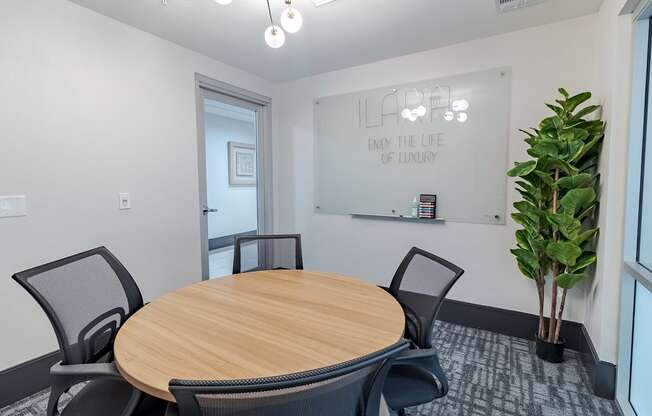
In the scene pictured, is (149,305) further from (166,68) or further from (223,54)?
(223,54)

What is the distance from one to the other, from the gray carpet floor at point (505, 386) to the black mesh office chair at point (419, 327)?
0.68 meters

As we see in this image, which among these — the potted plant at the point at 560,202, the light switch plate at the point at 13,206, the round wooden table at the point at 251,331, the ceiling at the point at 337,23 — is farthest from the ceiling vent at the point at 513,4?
the light switch plate at the point at 13,206

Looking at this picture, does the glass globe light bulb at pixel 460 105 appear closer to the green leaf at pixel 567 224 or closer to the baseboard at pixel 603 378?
the green leaf at pixel 567 224

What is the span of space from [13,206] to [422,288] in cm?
249

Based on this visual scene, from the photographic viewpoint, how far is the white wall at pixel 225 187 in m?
3.44

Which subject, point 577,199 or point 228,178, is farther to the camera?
point 228,178

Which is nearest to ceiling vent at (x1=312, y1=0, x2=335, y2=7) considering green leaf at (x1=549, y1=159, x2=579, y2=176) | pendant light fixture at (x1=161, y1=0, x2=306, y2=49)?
pendant light fixture at (x1=161, y1=0, x2=306, y2=49)

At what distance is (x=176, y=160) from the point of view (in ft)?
9.44

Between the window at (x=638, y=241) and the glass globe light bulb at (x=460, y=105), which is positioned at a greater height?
the glass globe light bulb at (x=460, y=105)

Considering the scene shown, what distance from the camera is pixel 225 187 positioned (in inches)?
147

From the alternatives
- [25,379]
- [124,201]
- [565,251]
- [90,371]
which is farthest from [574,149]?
[25,379]

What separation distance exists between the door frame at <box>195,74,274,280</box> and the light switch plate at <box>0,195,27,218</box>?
131 centimetres

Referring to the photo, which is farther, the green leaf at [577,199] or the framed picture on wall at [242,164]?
the framed picture on wall at [242,164]

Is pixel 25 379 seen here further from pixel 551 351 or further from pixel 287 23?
pixel 551 351
